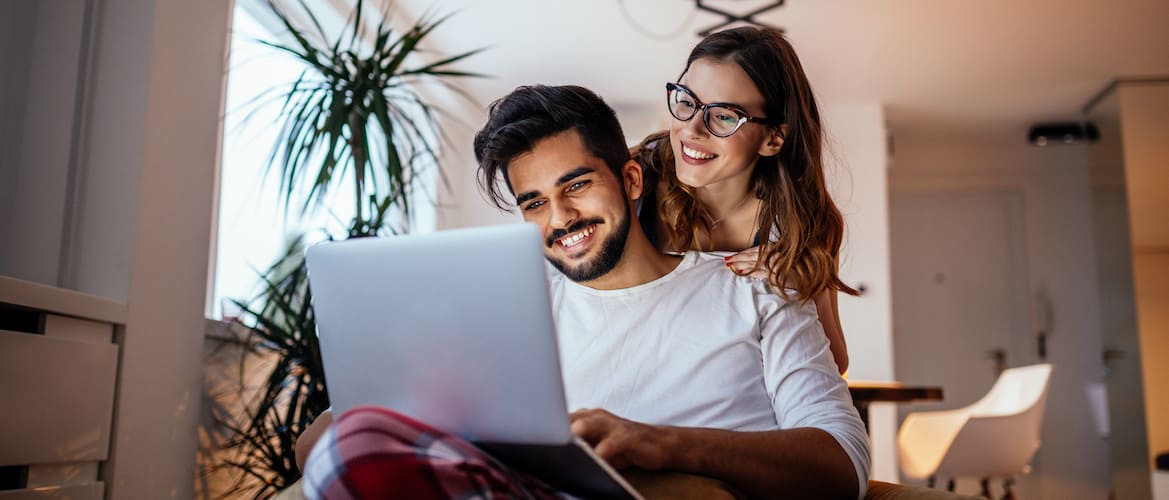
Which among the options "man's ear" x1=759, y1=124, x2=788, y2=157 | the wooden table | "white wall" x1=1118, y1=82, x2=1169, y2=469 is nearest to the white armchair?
the wooden table

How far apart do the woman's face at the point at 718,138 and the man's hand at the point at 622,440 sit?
749mm

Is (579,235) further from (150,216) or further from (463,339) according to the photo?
(150,216)

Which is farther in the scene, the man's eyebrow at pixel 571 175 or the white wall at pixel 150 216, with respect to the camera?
the white wall at pixel 150 216

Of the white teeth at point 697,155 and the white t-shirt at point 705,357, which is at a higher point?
the white teeth at point 697,155

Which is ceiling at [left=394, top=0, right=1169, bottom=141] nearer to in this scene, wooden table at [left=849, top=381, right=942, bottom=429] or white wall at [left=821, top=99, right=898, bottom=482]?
white wall at [left=821, top=99, right=898, bottom=482]

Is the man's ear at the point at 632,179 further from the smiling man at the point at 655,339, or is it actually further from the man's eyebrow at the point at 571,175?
the man's eyebrow at the point at 571,175

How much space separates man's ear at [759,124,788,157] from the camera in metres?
1.89

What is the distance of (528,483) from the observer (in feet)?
3.62

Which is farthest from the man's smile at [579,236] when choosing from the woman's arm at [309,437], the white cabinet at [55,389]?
the white cabinet at [55,389]

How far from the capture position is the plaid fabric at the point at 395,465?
3.29ft

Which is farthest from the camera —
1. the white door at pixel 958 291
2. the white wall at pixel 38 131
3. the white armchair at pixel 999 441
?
the white door at pixel 958 291

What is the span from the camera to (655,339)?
165 centimetres

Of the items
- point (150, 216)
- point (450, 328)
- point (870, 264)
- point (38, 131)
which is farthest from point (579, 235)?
point (870, 264)

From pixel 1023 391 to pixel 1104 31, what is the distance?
1970mm
